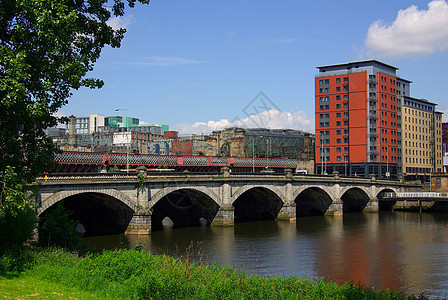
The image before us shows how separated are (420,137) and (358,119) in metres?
32.6

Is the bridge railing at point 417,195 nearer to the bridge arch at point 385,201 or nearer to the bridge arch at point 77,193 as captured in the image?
the bridge arch at point 385,201

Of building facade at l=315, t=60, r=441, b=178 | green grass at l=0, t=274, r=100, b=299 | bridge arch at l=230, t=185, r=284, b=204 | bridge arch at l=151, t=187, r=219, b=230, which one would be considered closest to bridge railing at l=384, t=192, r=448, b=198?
building facade at l=315, t=60, r=441, b=178

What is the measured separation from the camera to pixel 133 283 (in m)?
21.7

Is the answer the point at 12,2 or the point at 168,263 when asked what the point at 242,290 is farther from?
the point at 12,2

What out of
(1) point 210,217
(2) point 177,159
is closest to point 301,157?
(2) point 177,159

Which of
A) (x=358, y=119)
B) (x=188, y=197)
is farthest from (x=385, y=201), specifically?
(x=188, y=197)

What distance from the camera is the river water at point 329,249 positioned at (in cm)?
3753

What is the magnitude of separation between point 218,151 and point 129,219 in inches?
3065

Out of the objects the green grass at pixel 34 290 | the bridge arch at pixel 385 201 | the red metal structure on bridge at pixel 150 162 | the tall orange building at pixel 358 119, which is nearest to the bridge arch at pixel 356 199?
the bridge arch at pixel 385 201

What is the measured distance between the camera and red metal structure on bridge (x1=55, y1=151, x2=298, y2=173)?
72.8m

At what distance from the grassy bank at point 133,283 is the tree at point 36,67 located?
121 inches

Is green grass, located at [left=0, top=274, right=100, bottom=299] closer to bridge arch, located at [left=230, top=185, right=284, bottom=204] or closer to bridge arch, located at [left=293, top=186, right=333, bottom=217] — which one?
bridge arch, located at [left=230, top=185, right=284, bottom=204]

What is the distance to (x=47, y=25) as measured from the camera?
2136 centimetres

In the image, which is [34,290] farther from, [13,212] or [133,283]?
[133,283]
